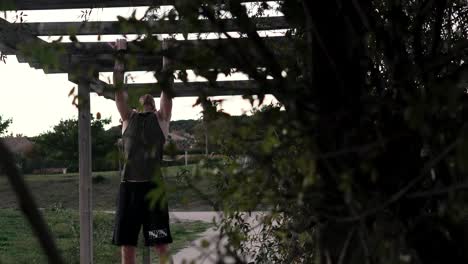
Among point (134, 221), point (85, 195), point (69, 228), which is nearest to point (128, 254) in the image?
point (134, 221)

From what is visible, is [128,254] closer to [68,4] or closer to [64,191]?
[68,4]

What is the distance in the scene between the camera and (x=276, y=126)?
5.78ft

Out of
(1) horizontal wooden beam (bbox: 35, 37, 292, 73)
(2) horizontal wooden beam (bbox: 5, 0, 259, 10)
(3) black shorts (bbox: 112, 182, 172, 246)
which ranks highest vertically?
(2) horizontal wooden beam (bbox: 5, 0, 259, 10)

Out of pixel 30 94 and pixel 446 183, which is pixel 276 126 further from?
pixel 30 94

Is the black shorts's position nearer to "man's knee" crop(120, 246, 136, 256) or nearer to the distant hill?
"man's knee" crop(120, 246, 136, 256)

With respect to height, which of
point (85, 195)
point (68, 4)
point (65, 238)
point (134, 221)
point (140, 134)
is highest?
point (68, 4)

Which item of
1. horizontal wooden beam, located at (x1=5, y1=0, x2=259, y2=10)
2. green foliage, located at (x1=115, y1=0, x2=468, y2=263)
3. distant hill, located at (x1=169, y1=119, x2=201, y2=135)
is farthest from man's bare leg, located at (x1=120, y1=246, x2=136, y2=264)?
green foliage, located at (x1=115, y1=0, x2=468, y2=263)

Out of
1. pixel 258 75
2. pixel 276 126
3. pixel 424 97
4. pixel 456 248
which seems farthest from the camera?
pixel 456 248

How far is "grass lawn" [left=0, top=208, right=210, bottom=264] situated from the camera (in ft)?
35.4

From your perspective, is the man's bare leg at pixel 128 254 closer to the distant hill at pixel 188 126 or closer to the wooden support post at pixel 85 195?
the wooden support post at pixel 85 195

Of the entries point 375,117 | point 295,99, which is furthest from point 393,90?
point 295,99

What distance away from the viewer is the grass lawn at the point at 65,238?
1080 cm

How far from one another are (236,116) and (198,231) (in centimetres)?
1336

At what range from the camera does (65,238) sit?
1327 cm
